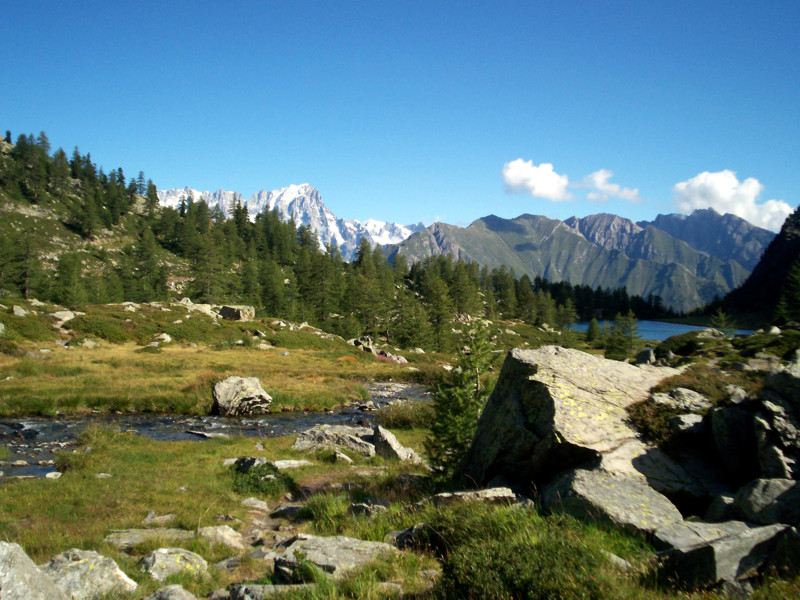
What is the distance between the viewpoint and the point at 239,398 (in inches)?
1200

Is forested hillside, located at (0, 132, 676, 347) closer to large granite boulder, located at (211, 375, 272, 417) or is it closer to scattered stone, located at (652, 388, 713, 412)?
large granite boulder, located at (211, 375, 272, 417)

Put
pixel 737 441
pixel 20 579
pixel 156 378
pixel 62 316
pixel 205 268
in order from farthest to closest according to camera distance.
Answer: pixel 205 268 → pixel 62 316 → pixel 156 378 → pixel 737 441 → pixel 20 579

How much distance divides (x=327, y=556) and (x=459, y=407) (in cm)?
819

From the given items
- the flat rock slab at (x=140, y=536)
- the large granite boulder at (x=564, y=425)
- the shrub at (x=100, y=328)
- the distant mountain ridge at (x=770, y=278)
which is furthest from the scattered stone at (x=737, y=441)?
the distant mountain ridge at (x=770, y=278)

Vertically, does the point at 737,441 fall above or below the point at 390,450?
above

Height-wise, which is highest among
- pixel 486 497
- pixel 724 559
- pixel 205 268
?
pixel 205 268

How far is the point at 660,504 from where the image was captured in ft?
23.0

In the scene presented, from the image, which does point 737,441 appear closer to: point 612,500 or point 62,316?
point 612,500

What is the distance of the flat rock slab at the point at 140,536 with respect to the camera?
28.1 ft

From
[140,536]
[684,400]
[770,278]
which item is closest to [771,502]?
[684,400]

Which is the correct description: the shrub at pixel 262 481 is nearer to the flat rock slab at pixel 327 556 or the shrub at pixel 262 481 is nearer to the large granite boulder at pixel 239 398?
the flat rock slab at pixel 327 556

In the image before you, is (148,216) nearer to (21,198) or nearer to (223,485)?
(21,198)

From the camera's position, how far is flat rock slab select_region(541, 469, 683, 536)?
650 centimetres

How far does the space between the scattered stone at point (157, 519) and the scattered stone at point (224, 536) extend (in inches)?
59.5
